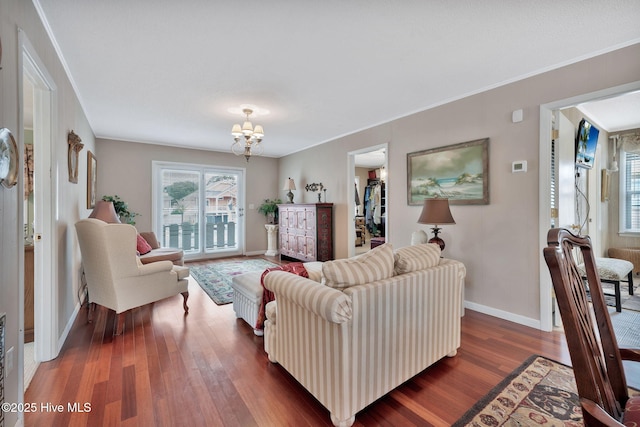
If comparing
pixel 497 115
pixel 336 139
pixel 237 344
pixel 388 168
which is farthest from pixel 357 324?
pixel 336 139

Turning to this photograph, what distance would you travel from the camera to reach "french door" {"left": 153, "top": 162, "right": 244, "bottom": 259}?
6.00 meters

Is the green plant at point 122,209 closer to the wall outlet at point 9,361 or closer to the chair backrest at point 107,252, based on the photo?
the chair backrest at point 107,252

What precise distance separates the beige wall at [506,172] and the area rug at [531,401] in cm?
95

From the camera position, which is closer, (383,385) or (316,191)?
(383,385)

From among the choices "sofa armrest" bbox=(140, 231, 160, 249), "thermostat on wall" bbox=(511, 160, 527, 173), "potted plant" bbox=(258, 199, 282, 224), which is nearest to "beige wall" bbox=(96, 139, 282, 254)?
"potted plant" bbox=(258, 199, 282, 224)

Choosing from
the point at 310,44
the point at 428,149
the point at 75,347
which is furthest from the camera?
the point at 428,149

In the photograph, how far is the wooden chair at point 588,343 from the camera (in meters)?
0.80

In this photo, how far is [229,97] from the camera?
334 cm

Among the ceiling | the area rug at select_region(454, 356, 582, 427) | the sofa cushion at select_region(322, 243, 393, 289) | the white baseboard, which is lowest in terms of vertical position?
the area rug at select_region(454, 356, 582, 427)

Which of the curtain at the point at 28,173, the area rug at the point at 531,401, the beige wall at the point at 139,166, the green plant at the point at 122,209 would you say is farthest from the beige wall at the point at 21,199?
the beige wall at the point at 139,166

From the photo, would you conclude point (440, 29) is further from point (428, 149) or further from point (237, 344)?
point (237, 344)

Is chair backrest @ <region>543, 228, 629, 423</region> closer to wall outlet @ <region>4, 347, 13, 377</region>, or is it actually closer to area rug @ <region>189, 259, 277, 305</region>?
wall outlet @ <region>4, 347, 13, 377</region>

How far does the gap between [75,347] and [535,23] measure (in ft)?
14.6

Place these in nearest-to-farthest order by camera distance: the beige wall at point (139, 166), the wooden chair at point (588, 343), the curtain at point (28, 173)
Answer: the wooden chair at point (588, 343) < the curtain at point (28, 173) < the beige wall at point (139, 166)
